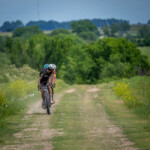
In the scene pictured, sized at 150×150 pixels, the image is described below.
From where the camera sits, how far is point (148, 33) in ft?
373

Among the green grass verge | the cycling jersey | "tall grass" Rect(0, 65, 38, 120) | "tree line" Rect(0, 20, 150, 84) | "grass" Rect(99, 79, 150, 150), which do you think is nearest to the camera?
"grass" Rect(99, 79, 150, 150)

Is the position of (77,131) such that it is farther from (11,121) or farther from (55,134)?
(11,121)

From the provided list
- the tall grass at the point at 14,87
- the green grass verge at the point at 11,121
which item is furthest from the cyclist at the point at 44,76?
the tall grass at the point at 14,87

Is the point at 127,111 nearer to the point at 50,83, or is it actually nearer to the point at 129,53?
the point at 50,83

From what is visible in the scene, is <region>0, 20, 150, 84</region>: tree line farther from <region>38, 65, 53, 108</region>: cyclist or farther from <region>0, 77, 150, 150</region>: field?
<region>0, 77, 150, 150</region>: field

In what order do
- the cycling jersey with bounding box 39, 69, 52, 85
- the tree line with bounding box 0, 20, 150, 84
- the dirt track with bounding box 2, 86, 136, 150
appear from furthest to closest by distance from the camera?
the tree line with bounding box 0, 20, 150, 84 → the cycling jersey with bounding box 39, 69, 52, 85 → the dirt track with bounding box 2, 86, 136, 150

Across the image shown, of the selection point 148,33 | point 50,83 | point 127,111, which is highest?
point 148,33

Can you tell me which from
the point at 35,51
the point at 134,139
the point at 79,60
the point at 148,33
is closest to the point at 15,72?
Answer: the point at 134,139

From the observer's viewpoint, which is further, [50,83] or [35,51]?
[35,51]

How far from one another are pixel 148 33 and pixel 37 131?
4204 inches

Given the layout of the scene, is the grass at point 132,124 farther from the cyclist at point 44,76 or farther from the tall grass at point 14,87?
the tall grass at point 14,87

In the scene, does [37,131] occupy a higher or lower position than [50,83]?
lower

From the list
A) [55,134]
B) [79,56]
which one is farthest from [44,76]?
[79,56]

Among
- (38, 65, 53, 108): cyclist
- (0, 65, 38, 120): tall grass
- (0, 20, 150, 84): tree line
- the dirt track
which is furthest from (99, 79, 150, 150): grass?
(0, 20, 150, 84): tree line
